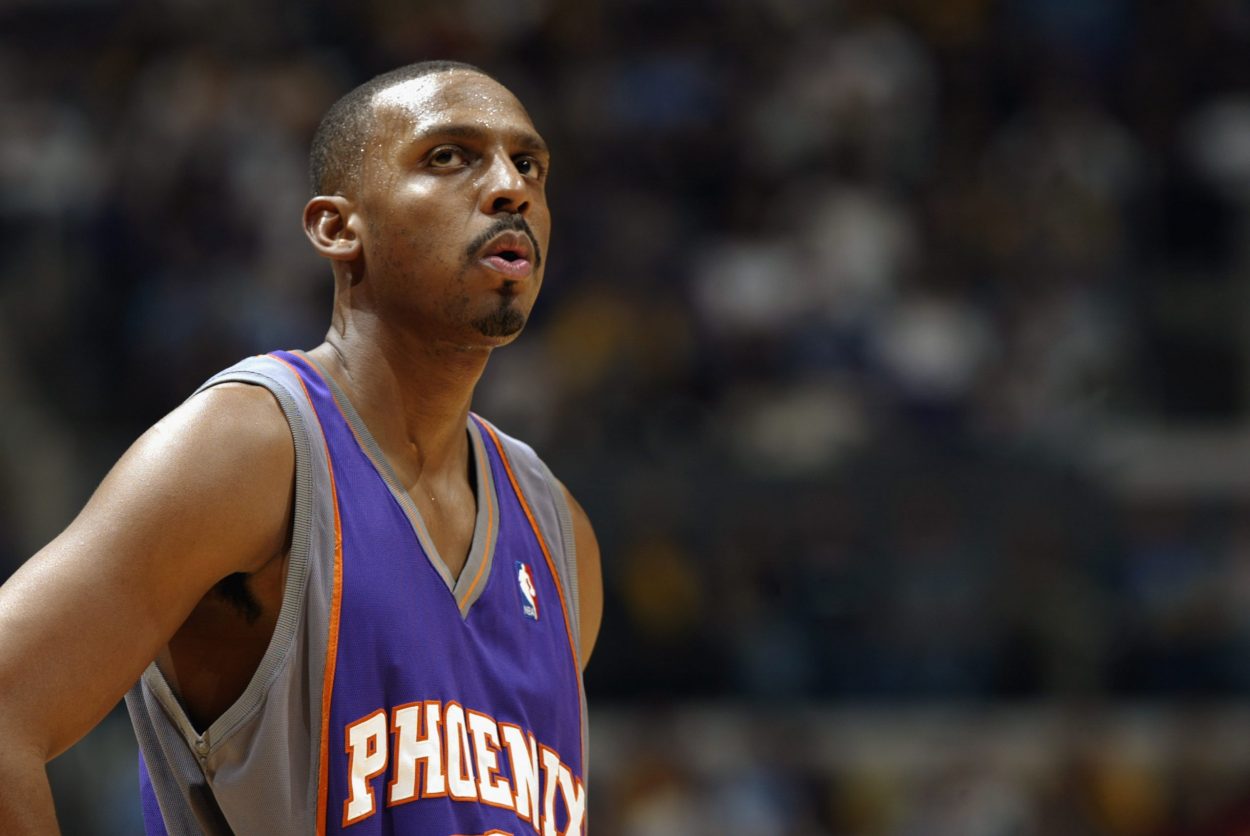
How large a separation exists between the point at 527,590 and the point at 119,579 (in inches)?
35.4

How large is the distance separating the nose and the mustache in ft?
0.07

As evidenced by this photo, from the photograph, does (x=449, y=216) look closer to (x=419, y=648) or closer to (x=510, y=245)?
(x=510, y=245)

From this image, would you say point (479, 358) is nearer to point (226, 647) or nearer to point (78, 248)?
point (226, 647)

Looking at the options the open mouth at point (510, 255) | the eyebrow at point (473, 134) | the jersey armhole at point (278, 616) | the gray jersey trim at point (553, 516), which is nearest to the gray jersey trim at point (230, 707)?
the jersey armhole at point (278, 616)

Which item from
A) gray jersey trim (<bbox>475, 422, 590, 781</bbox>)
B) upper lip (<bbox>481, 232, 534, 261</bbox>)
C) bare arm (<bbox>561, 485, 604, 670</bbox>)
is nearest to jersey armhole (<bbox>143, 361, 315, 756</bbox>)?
upper lip (<bbox>481, 232, 534, 261</bbox>)

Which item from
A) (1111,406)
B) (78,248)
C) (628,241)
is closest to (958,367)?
(1111,406)

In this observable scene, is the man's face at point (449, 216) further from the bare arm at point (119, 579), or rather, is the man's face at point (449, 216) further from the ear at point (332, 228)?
the bare arm at point (119, 579)

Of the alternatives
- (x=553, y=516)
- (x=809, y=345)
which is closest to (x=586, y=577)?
(x=553, y=516)

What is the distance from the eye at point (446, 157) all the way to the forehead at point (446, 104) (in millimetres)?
40

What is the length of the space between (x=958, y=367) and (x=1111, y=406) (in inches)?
31.8

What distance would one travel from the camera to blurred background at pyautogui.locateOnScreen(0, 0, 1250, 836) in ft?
24.5

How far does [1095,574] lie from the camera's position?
7.67 m

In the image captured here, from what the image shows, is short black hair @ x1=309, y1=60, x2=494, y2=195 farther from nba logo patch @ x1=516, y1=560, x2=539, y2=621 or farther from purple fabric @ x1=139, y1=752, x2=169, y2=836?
purple fabric @ x1=139, y1=752, x2=169, y2=836

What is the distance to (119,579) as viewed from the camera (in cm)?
225
